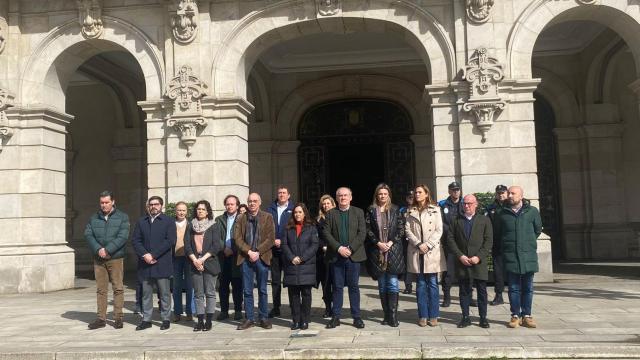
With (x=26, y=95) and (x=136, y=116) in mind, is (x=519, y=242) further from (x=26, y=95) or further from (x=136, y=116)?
(x=136, y=116)

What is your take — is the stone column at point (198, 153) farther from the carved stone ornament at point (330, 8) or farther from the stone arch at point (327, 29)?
the carved stone ornament at point (330, 8)

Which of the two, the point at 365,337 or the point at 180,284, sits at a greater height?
the point at 180,284

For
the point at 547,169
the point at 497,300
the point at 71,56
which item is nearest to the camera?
the point at 497,300

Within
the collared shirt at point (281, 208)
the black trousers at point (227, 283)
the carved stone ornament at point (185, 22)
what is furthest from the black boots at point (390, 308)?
the carved stone ornament at point (185, 22)

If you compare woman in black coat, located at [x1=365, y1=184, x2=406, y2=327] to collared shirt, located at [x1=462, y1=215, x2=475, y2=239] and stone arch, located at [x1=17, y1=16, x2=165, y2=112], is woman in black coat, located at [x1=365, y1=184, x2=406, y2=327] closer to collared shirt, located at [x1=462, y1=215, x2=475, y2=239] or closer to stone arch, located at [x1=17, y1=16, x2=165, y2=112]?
collared shirt, located at [x1=462, y1=215, x2=475, y2=239]

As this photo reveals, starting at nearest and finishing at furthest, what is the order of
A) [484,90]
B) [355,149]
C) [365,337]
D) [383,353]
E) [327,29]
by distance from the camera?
[383,353]
[365,337]
[484,90]
[327,29]
[355,149]

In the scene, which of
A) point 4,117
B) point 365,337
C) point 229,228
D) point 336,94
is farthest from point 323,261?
point 336,94

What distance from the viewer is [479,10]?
38.4 ft

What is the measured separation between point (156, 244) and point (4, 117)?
21.4 ft

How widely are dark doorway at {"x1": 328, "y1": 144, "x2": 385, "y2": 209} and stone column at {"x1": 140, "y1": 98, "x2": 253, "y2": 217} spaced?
247 inches

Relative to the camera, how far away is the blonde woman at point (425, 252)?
751cm

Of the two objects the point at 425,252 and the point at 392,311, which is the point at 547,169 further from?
the point at 392,311

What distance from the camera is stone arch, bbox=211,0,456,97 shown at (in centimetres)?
1196

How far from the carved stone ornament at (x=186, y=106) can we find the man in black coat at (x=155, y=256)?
411 cm
